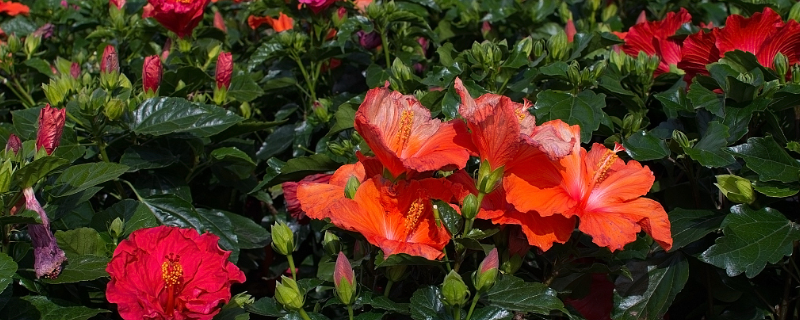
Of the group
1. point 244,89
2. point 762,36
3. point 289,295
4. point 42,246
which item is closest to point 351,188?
point 289,295

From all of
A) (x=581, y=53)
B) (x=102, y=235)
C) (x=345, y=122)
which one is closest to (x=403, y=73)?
(x=345, y=122)

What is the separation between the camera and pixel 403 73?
6.32 feet

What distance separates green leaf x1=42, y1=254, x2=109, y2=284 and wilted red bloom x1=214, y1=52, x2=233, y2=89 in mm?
728

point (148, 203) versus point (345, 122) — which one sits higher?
point (345, 122)

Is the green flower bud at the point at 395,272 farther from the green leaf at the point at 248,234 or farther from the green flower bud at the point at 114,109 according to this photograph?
the green flower bud at the point at 114,109

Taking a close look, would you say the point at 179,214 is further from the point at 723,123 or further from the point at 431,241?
the point at 723,123

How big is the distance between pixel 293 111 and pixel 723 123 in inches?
46.1

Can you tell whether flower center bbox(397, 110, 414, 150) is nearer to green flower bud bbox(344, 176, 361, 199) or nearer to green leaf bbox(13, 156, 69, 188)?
green flower bud bbox(344, 176, 361, 199)

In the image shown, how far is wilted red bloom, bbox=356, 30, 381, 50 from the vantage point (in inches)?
94.8

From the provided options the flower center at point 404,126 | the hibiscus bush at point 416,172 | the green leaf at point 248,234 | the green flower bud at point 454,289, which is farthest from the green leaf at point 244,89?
the green flower bud at point 454,289

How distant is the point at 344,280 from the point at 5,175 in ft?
1.94

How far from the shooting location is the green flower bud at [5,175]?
1400 mm

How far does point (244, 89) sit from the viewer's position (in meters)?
2.23

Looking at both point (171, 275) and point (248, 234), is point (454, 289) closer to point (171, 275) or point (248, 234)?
point (171, 275)
